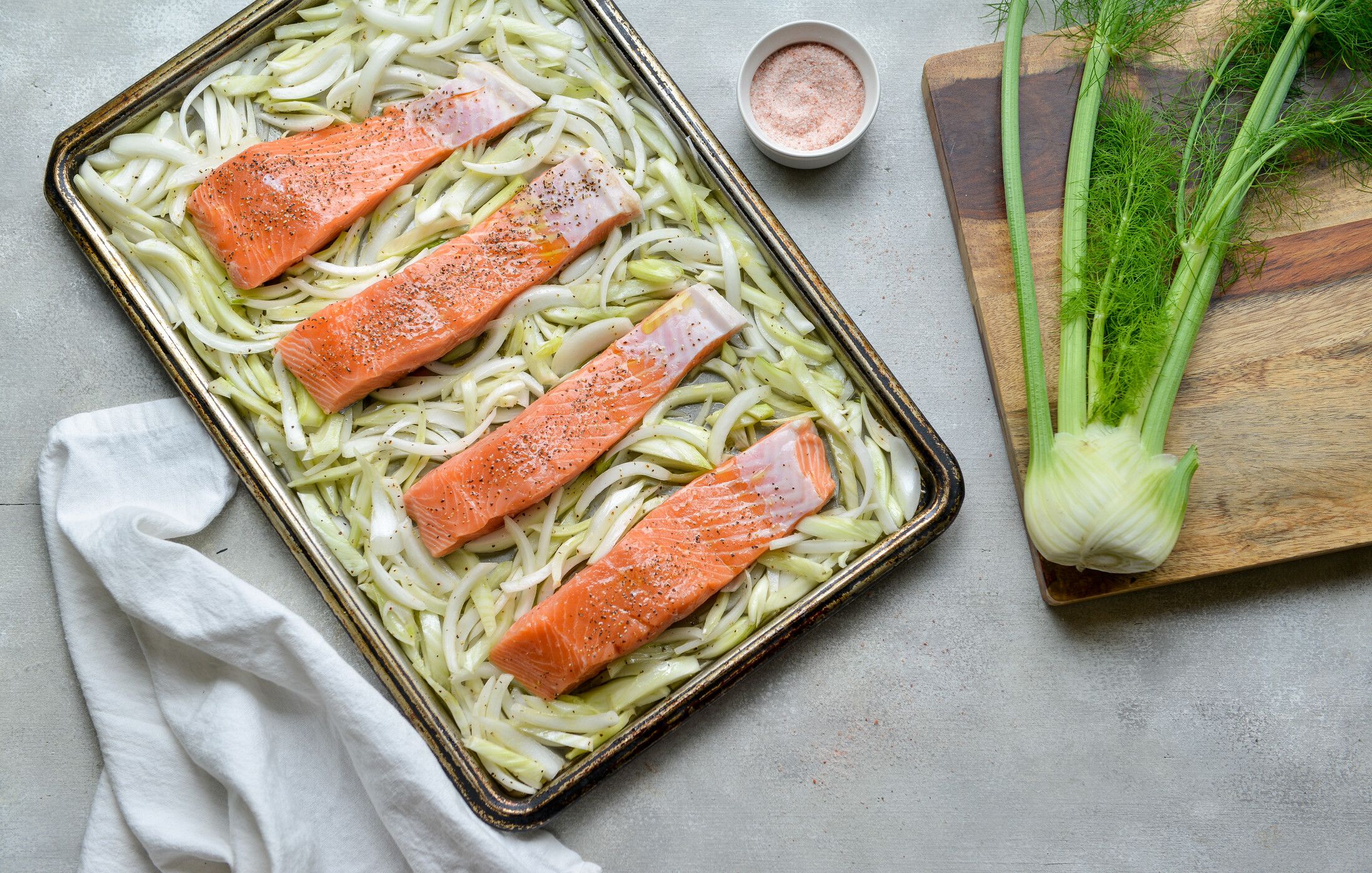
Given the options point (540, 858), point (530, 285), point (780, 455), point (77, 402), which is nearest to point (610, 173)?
point (530, 285)

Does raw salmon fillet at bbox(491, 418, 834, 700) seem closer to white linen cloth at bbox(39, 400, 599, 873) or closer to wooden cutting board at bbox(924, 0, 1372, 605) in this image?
white linen cloth at bbox(39, 400, 599, 873)

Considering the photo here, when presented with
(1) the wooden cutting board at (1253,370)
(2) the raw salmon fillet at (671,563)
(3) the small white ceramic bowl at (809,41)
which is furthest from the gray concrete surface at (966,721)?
(3) the small white ceramic bowl at (809,41)

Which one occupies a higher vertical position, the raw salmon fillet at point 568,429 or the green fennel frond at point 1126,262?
the raw salmon fillet at point 568,429

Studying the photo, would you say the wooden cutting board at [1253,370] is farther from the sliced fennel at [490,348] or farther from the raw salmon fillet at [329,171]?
the raw salmon fillet at [329,171]

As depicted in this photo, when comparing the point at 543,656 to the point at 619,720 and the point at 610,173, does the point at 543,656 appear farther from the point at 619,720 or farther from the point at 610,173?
the point at 610,173

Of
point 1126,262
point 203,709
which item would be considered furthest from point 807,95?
point 203,709

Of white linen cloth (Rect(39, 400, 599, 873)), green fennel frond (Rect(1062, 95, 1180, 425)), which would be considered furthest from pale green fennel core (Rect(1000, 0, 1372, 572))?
white linen cloth (Rect(39, 400, 599, 873))
